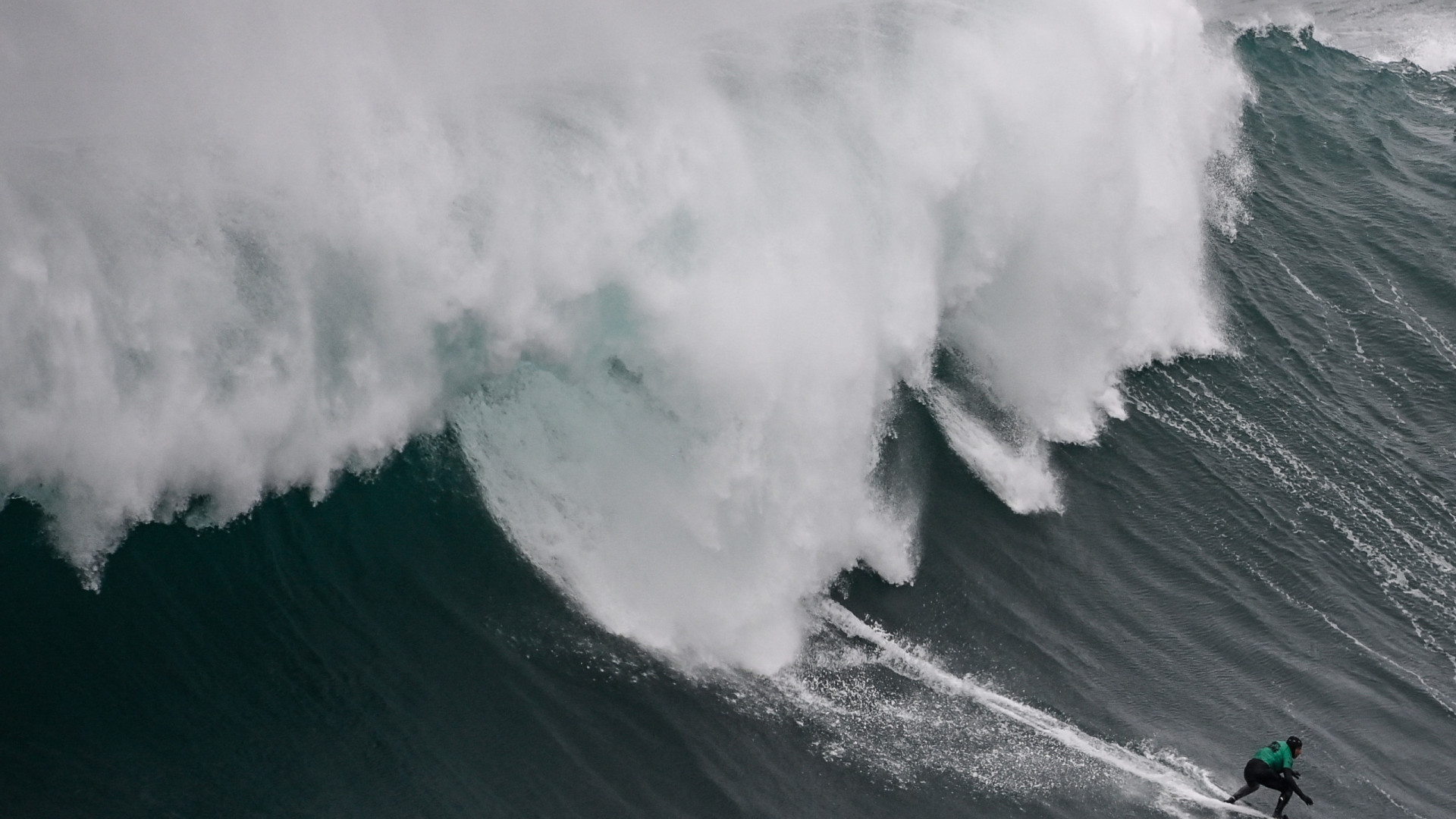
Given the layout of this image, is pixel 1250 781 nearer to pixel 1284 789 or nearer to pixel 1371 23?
pixel 1284 789

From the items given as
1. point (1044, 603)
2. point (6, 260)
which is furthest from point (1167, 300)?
point (6, 260)

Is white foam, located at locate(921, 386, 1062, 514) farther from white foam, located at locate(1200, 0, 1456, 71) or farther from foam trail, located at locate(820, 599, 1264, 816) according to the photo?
white foam, located at locate(1200, 0, 1456, 71)

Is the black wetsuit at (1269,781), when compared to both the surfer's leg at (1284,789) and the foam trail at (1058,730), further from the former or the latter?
the foam trail at (1058,730)

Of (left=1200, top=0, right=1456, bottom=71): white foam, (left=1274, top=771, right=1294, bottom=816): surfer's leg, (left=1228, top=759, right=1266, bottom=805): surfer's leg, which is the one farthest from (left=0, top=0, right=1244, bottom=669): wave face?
(left=1200, top=0, right=1456, bottom=71): white foam

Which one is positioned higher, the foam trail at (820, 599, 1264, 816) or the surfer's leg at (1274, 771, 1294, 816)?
the surfer's leg at (1274, 771, 1294, 816)

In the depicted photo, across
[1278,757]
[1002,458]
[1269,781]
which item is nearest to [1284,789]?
[1269,781]

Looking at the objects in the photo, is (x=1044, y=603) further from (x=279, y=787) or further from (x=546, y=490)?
(x=279, y=787)

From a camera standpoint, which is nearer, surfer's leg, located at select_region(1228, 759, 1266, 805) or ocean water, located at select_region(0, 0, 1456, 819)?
ocean water, located at select_region(0, 0, 1456, 819)

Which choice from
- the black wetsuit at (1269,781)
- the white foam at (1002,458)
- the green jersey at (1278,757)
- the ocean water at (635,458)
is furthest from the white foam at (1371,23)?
the black wetsuit at (1269,781)
